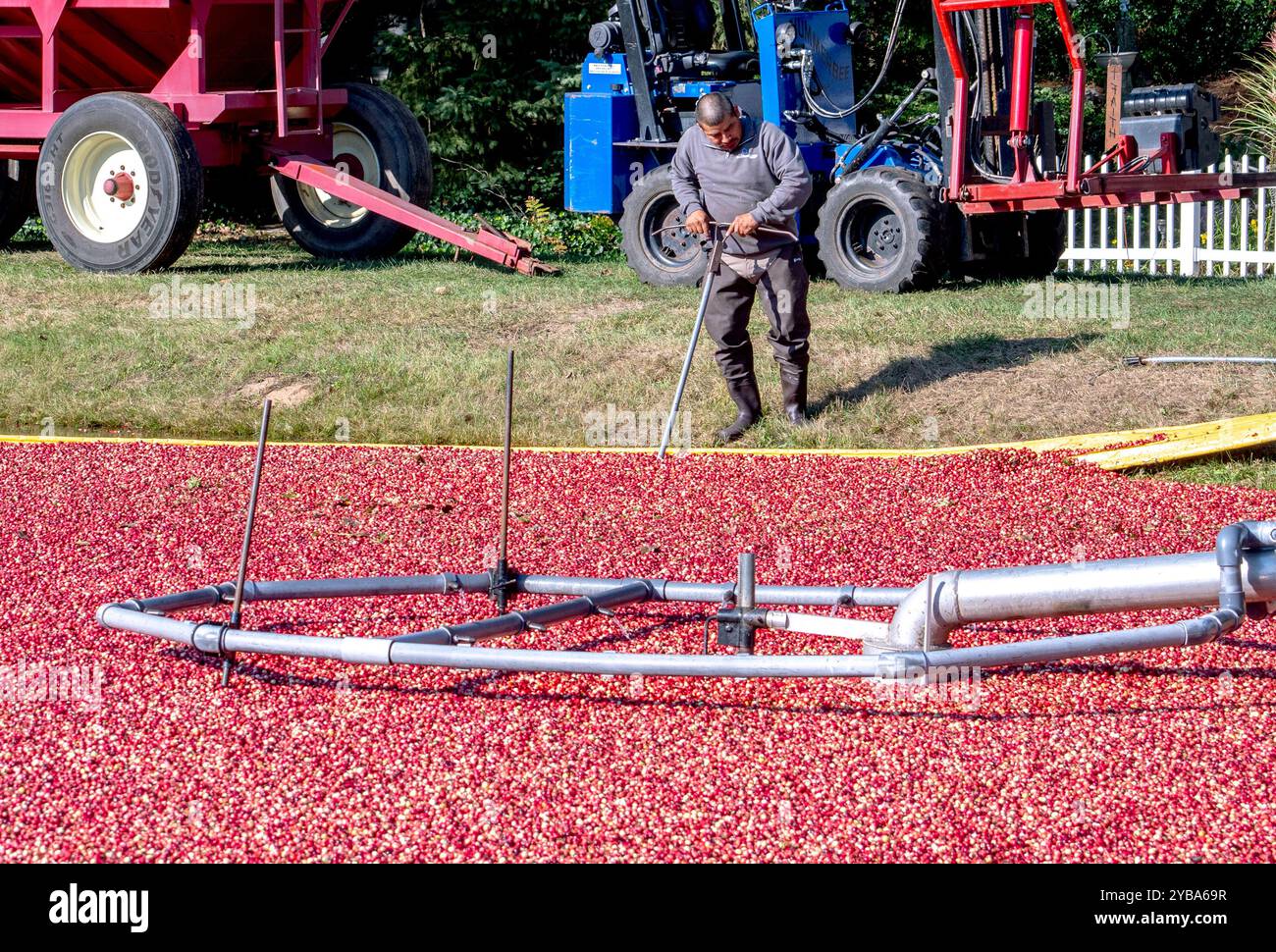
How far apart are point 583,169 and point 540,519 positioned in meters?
7.58

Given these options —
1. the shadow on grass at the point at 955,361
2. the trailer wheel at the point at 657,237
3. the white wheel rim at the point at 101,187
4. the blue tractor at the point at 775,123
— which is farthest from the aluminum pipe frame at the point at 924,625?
the white wheel rim at the point at 101,187

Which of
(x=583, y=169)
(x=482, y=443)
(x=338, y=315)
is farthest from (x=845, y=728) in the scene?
(x=583, y=169)

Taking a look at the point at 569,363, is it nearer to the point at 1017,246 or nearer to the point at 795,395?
the point at 795,395

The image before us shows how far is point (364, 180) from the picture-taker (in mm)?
14672

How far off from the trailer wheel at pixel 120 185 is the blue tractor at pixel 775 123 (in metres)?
3.56

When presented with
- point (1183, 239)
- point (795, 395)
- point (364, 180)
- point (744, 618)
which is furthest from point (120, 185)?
point (1183, 239)

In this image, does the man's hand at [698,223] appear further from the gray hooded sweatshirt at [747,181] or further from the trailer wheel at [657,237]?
the trailer wheel at [657,237]

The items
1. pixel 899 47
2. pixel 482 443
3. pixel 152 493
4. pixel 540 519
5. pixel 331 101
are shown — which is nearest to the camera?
pixel 540 519

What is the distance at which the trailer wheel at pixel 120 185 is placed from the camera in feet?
40.6

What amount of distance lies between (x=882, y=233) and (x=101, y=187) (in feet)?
20.6

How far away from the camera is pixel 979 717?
4.54 meters

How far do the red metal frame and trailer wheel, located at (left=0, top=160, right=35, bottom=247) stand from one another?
876 centimetres

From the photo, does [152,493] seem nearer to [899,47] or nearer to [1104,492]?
[1104,492]

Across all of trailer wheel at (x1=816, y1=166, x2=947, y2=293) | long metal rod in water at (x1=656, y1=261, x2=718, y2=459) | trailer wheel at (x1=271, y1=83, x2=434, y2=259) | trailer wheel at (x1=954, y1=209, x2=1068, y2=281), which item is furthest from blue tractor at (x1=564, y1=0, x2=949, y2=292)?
long metal rod in water at (x1=656, y1=261, x2=718, y2=459)
